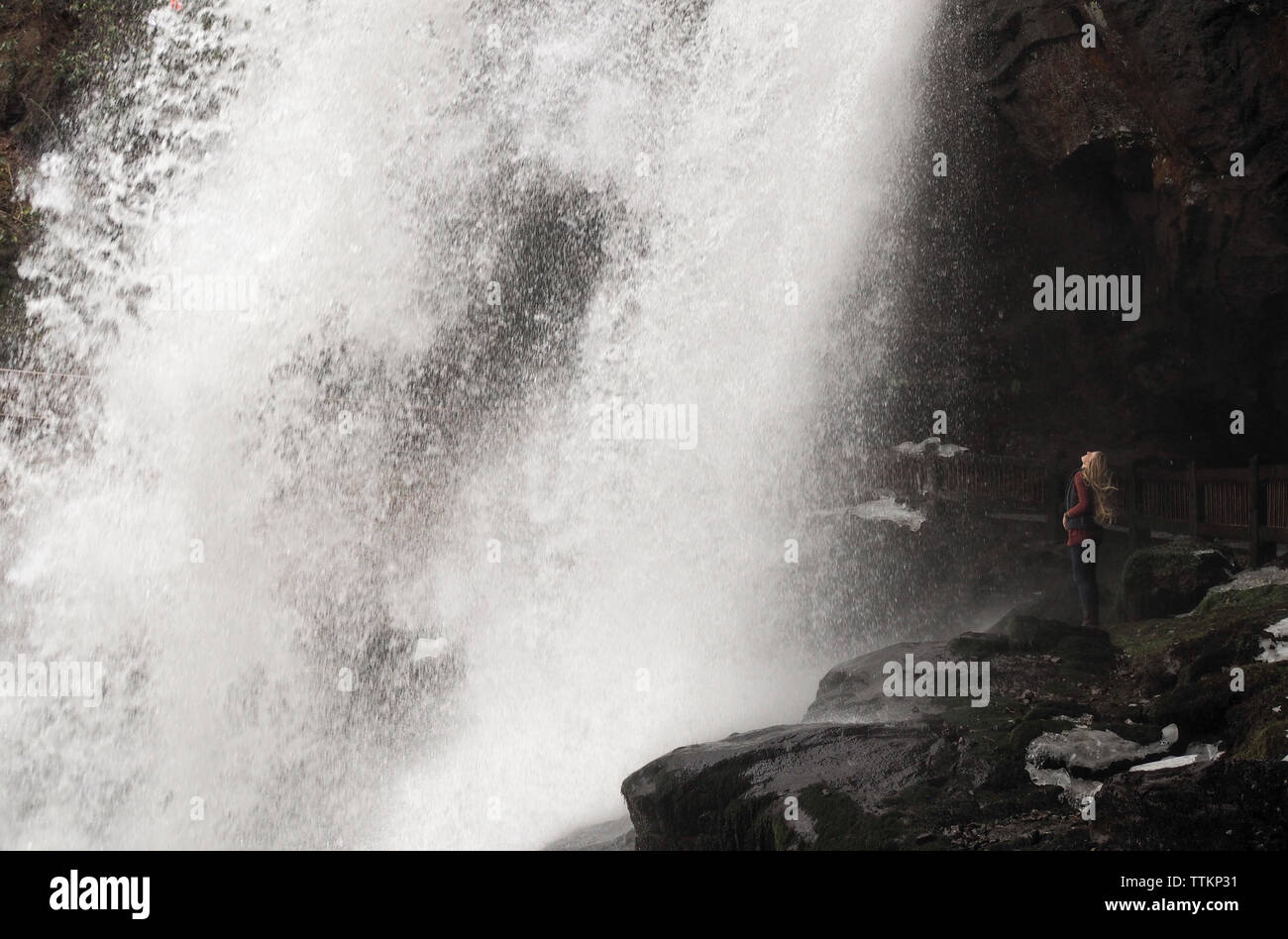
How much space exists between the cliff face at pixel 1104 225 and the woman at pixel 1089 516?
8.67 ft

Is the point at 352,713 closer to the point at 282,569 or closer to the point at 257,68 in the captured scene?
the point at 282,569

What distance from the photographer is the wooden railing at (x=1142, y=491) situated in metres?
9.23

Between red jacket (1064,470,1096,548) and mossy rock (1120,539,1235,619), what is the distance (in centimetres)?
59

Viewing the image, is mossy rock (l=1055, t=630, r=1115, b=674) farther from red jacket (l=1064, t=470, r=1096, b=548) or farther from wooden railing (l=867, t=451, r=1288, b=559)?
wooden railing (l=867, t=451, r=1288, b=559)

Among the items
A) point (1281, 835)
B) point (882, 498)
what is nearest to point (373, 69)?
point (882, 498)

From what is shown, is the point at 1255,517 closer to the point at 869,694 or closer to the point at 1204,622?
the point at 1204,622

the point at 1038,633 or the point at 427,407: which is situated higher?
the point at 427,407

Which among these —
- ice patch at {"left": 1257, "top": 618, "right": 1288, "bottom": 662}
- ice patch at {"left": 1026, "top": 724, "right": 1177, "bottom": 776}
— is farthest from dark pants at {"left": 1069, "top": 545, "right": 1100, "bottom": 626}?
ice patch at {"left": 1026, "top": 724, "right": 1177, "bottom": 776}

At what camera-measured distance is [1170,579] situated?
8.96 meters

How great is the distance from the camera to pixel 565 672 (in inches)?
392

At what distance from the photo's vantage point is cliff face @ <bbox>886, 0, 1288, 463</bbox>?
8922 mm

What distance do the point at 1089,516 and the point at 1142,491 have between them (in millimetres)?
2577

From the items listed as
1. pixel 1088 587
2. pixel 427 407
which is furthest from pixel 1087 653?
pixel 427 407

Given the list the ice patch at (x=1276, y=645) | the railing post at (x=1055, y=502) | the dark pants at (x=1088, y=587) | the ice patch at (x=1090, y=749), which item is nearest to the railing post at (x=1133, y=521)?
the railing post at (x=1055, y=502)
